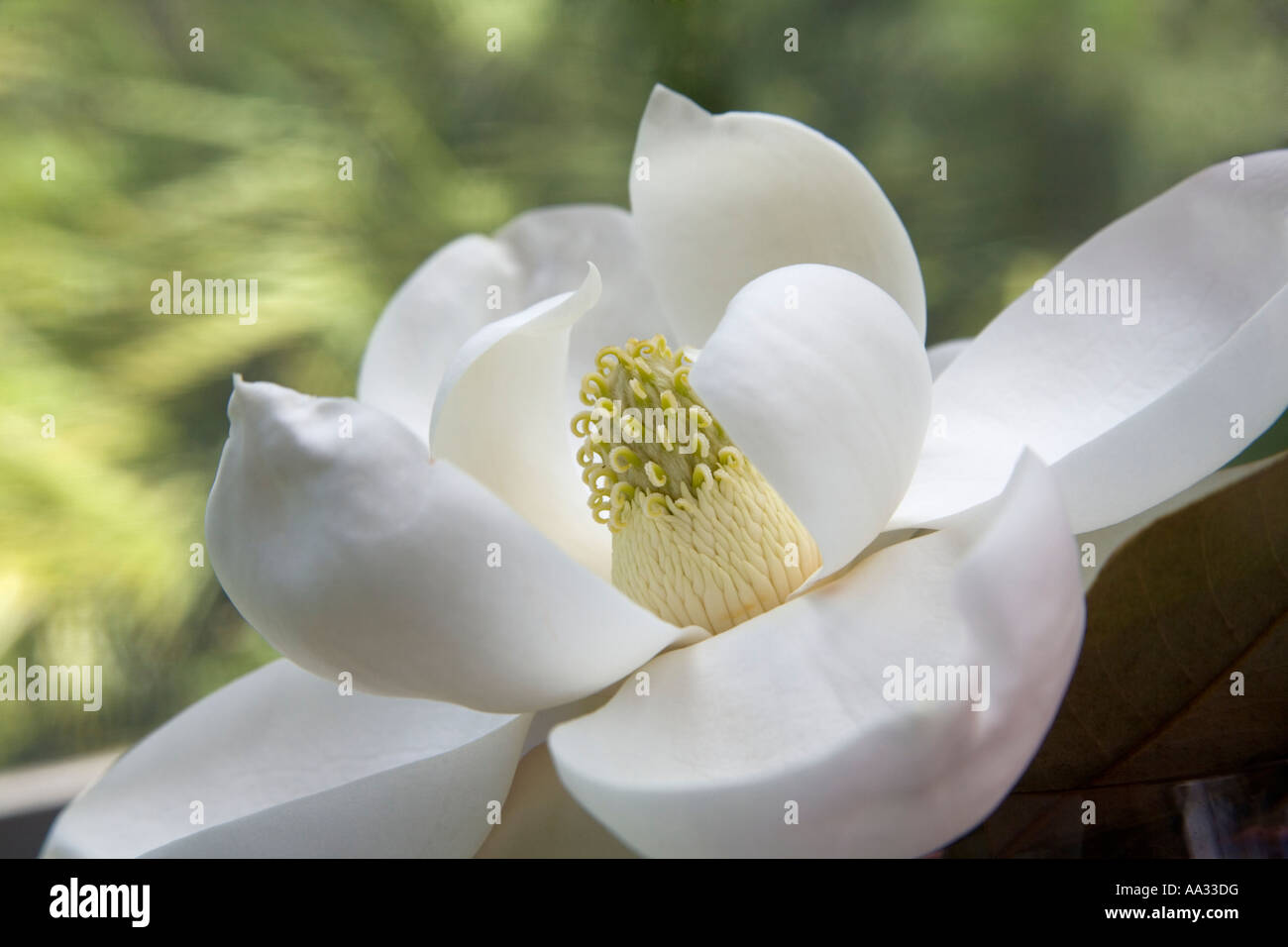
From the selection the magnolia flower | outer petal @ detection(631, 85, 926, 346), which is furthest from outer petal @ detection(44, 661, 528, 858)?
outer petal @ detection(631, 85, 926, 346)

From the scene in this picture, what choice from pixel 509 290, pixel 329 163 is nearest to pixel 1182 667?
pixel 509 290

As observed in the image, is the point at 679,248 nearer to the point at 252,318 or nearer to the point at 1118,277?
the point at 1118,277

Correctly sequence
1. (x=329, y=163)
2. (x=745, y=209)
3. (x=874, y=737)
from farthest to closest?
(x=329, y=163) < (x=745, y=209) < (x=874, y=737)

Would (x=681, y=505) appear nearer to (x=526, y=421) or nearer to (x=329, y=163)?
(x=526, y=421)

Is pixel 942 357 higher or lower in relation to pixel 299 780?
higher

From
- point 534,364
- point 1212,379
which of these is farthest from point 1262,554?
point 534,364

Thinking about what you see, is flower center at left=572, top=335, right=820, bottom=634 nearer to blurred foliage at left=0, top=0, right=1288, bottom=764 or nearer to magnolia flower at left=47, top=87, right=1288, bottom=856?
magnolia flower at left=47, top=87, right=1288, bottom=856

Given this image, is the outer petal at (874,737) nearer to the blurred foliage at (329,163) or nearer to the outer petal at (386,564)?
the outer petal at (386,564)
